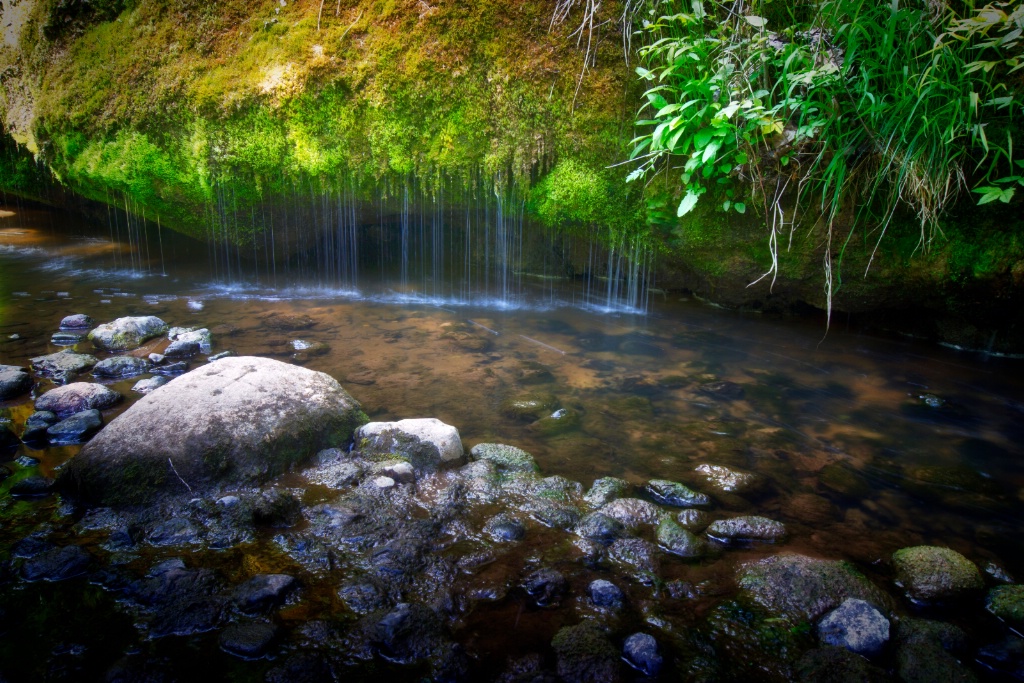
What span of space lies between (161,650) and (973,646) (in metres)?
2.71

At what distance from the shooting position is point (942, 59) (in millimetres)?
3547

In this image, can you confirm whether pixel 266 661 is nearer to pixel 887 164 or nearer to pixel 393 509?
pixel 393 509

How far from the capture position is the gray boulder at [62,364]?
406 centimetres

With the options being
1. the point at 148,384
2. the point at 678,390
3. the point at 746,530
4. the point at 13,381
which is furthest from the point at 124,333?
the point at 746,530

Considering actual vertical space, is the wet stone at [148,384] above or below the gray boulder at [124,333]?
below

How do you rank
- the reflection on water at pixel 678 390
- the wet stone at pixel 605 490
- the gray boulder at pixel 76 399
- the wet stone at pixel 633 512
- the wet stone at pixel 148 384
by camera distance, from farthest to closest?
the wet stone at pixel 148 384 → the gray boulder at pixel 76 399 → the reflection on water at pixel 678 390 → the wet stone at pixel 605 490 → the wet stone at pixel 633 512

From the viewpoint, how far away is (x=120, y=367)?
4.16 m

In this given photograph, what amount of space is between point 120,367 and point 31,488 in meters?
1.61

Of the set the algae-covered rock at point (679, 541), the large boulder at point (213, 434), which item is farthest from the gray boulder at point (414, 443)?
the algae-covered rock at point (679, 541)

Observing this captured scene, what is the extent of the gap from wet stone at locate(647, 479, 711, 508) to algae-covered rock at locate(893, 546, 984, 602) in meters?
0.81

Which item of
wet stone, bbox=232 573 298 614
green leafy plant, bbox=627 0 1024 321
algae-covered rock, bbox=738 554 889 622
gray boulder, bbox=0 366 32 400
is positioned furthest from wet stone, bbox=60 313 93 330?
algae-covered rock, bbox=738 554 889 622

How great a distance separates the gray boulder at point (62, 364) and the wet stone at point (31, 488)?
1.52 metres

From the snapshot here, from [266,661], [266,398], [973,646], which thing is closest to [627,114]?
[266,398]

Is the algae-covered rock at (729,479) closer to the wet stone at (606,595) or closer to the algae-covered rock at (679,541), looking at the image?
the algae-covered rock at (679,541)
